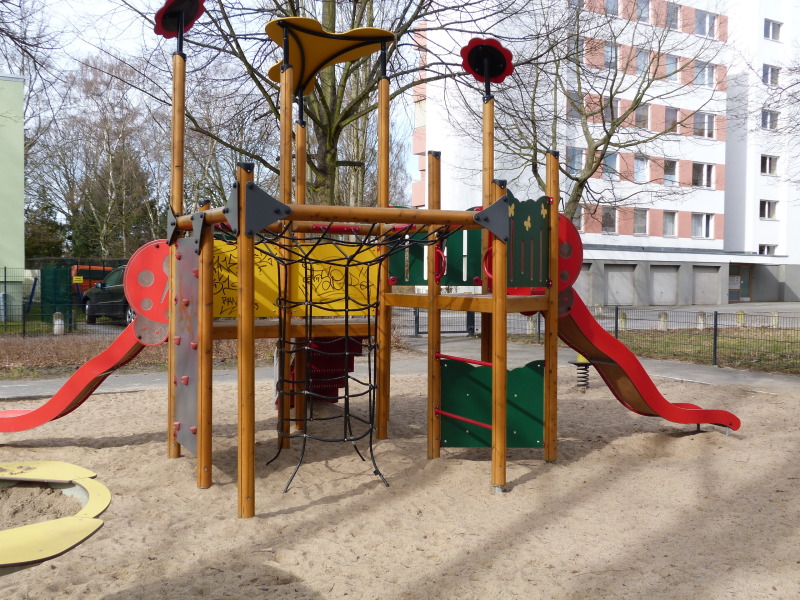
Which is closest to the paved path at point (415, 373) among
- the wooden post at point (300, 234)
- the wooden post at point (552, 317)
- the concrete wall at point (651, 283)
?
the wooden post at point (300, 234)

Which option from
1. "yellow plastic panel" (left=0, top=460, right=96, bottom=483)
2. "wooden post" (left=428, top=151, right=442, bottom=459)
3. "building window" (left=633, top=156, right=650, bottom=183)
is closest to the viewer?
"yellow plastic panel" (left=0, top=460, right=96, bottom=483)

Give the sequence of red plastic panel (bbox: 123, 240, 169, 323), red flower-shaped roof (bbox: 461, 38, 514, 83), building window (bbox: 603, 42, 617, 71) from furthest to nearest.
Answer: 1. building window (bbox: 603, 42, 617, 71)
2. red plastic panel (bbox: 123, 240, 169, 323)
3. red flower-shaped roof (bbox: 461, 38, 514, 83)

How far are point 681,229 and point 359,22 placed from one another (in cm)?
2536

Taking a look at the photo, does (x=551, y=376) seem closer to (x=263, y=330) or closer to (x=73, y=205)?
(x=263, y=330)

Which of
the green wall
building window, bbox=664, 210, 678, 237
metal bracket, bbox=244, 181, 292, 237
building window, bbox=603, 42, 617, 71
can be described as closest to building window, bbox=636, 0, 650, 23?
building window, bbox=603, 42, 617, 71

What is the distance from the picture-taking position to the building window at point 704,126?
33750mm

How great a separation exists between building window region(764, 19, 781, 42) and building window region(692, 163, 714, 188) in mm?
7999

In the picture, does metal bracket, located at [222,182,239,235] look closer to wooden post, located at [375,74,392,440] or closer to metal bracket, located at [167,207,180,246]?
metal bracket, located at [167,207,180,246]

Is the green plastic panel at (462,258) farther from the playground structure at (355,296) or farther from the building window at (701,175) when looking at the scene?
Result: the building window at (701,175)

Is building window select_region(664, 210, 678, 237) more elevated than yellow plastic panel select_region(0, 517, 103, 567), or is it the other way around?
building window select_region(664, 210, 678, 237)

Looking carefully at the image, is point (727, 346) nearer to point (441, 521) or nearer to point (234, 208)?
point (441, 521)

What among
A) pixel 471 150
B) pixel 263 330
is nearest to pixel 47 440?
pixel 263 330

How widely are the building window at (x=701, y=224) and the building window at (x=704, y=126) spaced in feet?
12.1

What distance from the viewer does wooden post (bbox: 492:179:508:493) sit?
5223 mm
